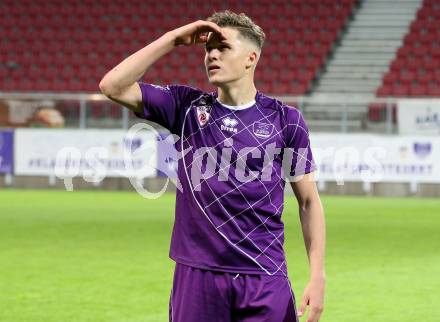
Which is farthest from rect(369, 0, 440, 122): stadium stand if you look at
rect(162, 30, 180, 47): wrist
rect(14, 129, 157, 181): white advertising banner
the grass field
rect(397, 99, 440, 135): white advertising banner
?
rect(162, 30, 180, 47): wrist

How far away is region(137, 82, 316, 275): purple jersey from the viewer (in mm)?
3969

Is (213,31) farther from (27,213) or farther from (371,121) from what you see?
(371,121)

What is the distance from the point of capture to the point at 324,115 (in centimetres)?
2312

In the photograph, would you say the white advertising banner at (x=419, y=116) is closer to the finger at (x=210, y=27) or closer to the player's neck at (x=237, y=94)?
the player's neck at (x=237, y=94)

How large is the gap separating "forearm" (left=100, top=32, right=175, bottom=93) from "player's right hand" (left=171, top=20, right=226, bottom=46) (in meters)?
0.03

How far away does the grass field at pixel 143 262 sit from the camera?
824 centimetres

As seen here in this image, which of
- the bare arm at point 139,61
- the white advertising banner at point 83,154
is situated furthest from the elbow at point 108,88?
the white advertising banner at point 83,154

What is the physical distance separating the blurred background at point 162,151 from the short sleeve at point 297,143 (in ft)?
12.5

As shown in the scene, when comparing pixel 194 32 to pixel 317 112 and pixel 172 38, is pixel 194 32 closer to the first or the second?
pixel 172 38

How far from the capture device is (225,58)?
13.1 ft

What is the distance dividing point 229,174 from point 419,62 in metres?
25.3

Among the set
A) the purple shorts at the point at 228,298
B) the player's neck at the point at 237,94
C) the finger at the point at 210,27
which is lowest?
the purple shorts at the point at 228,298

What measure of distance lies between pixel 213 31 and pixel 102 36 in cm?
2845

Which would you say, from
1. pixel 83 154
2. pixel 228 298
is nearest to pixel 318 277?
pixel 228 298
